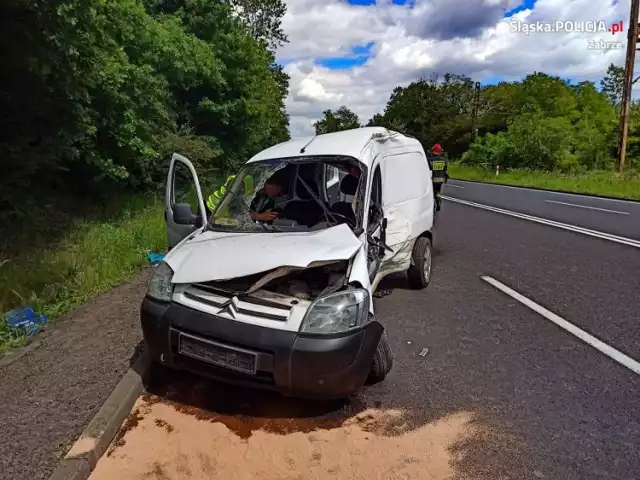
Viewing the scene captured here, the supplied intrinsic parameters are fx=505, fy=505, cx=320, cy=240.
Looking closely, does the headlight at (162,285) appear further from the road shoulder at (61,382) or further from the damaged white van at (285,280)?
the road shoulder at (61,382)

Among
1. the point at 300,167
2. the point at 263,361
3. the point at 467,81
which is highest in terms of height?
the point at 467,81

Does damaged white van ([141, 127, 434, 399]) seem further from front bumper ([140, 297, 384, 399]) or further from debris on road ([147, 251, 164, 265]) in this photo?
debris on road ([147, 251, 164, 265])

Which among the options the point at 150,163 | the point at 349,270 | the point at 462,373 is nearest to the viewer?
the point at 349,270

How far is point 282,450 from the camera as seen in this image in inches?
123

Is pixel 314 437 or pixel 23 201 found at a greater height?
pixel 23 201

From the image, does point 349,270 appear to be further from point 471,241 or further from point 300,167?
point 471,241

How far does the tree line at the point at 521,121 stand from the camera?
126 feet

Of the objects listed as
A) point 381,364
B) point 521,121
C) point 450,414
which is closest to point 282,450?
point 381,364

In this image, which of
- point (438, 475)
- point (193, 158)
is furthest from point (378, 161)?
point (193, 158)

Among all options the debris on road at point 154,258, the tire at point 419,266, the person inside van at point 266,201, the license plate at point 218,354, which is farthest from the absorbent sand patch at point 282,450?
the debris on road at point 154,258

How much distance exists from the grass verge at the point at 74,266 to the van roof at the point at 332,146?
2666 mm

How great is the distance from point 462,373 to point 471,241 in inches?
242

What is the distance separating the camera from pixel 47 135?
845 cm

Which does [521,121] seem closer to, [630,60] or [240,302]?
[630,60]
